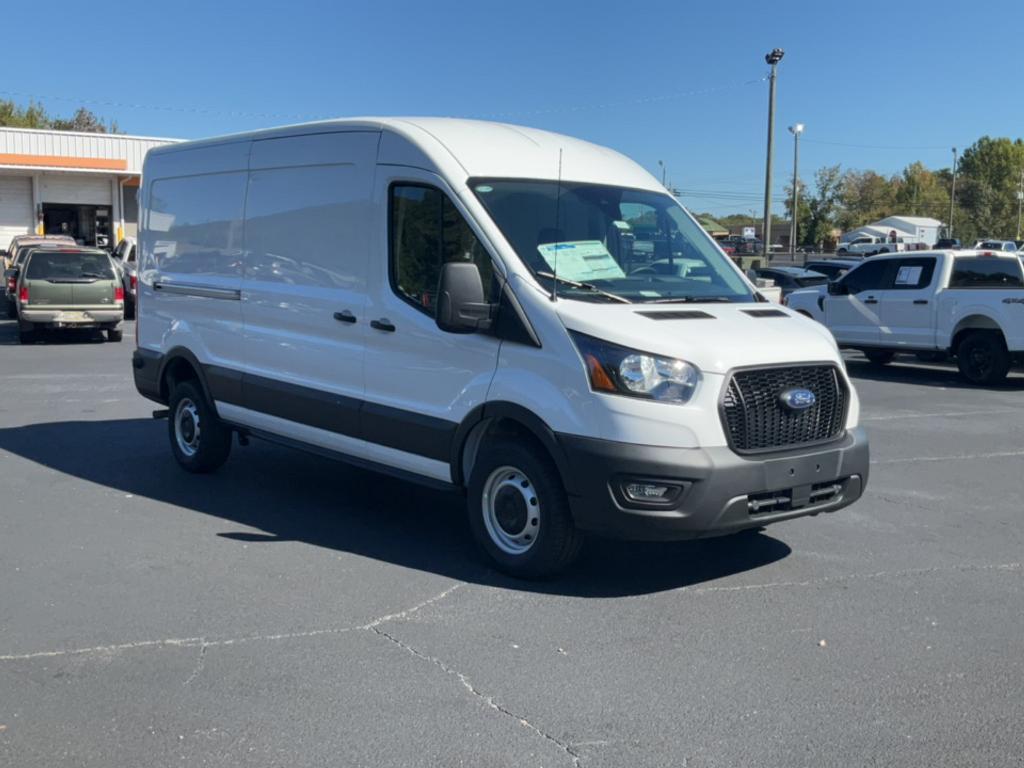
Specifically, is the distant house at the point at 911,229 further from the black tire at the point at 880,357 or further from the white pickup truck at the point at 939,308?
the white pickup truck at the point at 939,308

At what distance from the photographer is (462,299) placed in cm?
593

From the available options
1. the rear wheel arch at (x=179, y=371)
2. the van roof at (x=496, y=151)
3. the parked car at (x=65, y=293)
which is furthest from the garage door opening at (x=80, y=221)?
the van roof at (x=496, y=151)

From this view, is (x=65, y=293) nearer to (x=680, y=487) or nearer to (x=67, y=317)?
(x=67, y=317)

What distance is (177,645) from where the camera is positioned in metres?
5.04

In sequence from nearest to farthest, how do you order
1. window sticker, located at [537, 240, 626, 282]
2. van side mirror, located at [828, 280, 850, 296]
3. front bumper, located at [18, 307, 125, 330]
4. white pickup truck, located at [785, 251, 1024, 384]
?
1. window sticker, located at [537, 240, 626, 282]
2. white pickup truck, located at [785, 251, 1024, 384]
3. van side mirror, located at [828, 280, 850, 296]
4. front bumper, located at [18, 307, 125, 330]

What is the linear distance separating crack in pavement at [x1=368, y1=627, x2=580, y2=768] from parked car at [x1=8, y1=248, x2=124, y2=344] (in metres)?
16.6

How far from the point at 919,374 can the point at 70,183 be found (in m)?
36.0

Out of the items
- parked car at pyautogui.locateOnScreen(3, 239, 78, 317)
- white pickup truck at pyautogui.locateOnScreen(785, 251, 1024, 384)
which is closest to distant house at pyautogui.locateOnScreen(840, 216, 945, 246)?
parked car at pyautogui.locateOnScreen(3, 239, 78, 317)

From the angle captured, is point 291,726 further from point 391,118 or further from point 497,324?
point 391,118

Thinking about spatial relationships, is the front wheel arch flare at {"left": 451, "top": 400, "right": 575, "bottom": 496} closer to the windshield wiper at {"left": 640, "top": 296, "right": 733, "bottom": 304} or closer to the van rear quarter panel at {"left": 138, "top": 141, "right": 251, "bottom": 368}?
the windshield wiper at {"left": 640, "top": 296, "right": 733, "bottom": 304}

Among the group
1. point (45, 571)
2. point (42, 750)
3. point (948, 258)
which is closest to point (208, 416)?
point (45, 571)

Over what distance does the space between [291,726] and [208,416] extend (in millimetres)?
4793

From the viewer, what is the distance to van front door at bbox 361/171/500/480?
6227 millimetres

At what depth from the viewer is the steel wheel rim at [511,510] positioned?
596 centimetres
